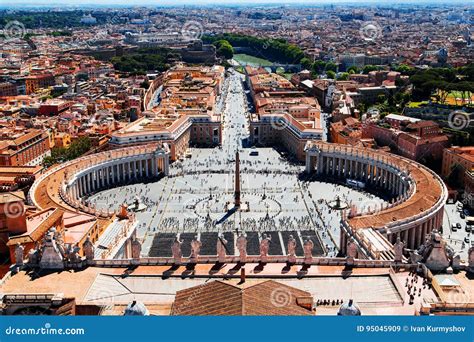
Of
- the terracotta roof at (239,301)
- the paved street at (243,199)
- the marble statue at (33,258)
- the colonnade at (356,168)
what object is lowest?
the paved street at (243,199)

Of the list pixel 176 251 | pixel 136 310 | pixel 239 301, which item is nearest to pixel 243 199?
pixel 176 251

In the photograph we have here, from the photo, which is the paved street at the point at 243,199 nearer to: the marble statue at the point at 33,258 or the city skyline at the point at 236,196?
the city skyline at the point at 236,196

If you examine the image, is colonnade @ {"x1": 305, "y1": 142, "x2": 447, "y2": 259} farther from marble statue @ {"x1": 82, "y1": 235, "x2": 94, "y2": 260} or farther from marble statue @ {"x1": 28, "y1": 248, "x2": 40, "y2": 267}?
marble statue @ {"x1": 28, "y1": 248, "x2": 40, "y2": 267}

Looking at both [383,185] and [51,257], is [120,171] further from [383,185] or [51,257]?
[51,257]

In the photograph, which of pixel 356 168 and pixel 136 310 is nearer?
pixel 136 310

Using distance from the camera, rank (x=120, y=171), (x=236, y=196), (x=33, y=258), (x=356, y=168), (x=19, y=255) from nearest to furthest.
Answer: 1. (x=19, y=255)
2. (x=33, y=258)
3. (x=236, y=196)
4. (x=356, y=168)
5. (x=120, y=171)

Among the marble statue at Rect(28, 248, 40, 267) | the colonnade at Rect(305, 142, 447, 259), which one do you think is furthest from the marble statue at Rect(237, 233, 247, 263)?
the marble statue at Rect(28, 248, 40, 267)

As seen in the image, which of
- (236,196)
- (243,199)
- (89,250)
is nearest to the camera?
(89,250)

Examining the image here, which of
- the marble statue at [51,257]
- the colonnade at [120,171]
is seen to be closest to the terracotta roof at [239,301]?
the marble statue at [51,257]
